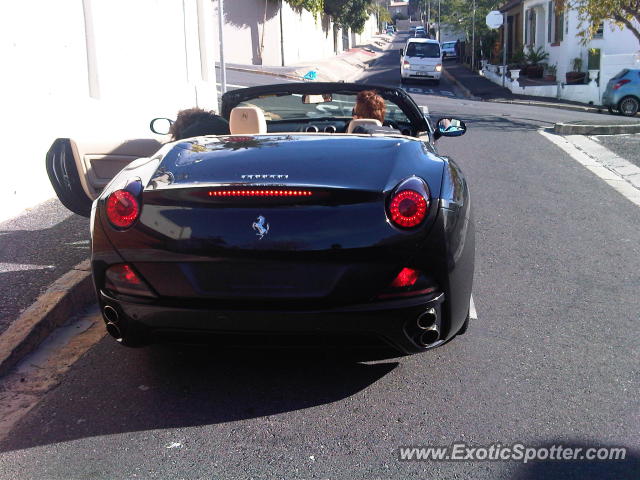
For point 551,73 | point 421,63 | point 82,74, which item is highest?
point 82,74

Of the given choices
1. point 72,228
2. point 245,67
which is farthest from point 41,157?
point 245,67

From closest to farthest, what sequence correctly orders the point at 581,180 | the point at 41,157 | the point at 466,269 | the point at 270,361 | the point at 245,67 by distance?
the point at 466,269 → the point at 270,361 → the point at 41,157 → the point at 581,180 → the point at 245,67

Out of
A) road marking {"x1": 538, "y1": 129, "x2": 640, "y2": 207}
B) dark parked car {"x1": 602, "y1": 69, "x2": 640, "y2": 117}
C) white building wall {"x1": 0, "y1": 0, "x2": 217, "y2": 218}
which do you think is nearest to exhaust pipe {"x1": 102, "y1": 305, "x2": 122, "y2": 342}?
white building wall {"x1": 0, "y1": 0, "x2": 217, "y2": 218}

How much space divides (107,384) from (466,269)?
1.97 m

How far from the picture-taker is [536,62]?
3884 centimetres

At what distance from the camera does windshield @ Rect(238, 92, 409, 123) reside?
661cm

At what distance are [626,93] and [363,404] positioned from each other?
22.5 m

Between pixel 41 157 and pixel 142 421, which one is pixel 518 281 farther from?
pixel 41 157

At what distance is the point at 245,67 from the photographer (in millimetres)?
35188

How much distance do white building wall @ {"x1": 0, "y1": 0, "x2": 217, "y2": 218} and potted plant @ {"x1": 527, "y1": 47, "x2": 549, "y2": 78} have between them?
25.7m

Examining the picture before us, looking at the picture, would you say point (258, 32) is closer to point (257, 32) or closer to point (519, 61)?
point (257, 32)

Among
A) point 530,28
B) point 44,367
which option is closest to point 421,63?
point 530,28

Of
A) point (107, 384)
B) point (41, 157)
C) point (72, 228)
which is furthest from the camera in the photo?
point (41, 157)

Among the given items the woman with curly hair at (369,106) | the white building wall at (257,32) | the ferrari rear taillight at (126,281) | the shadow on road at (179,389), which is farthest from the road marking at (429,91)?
the ferrari rear taillight at (126,281)
